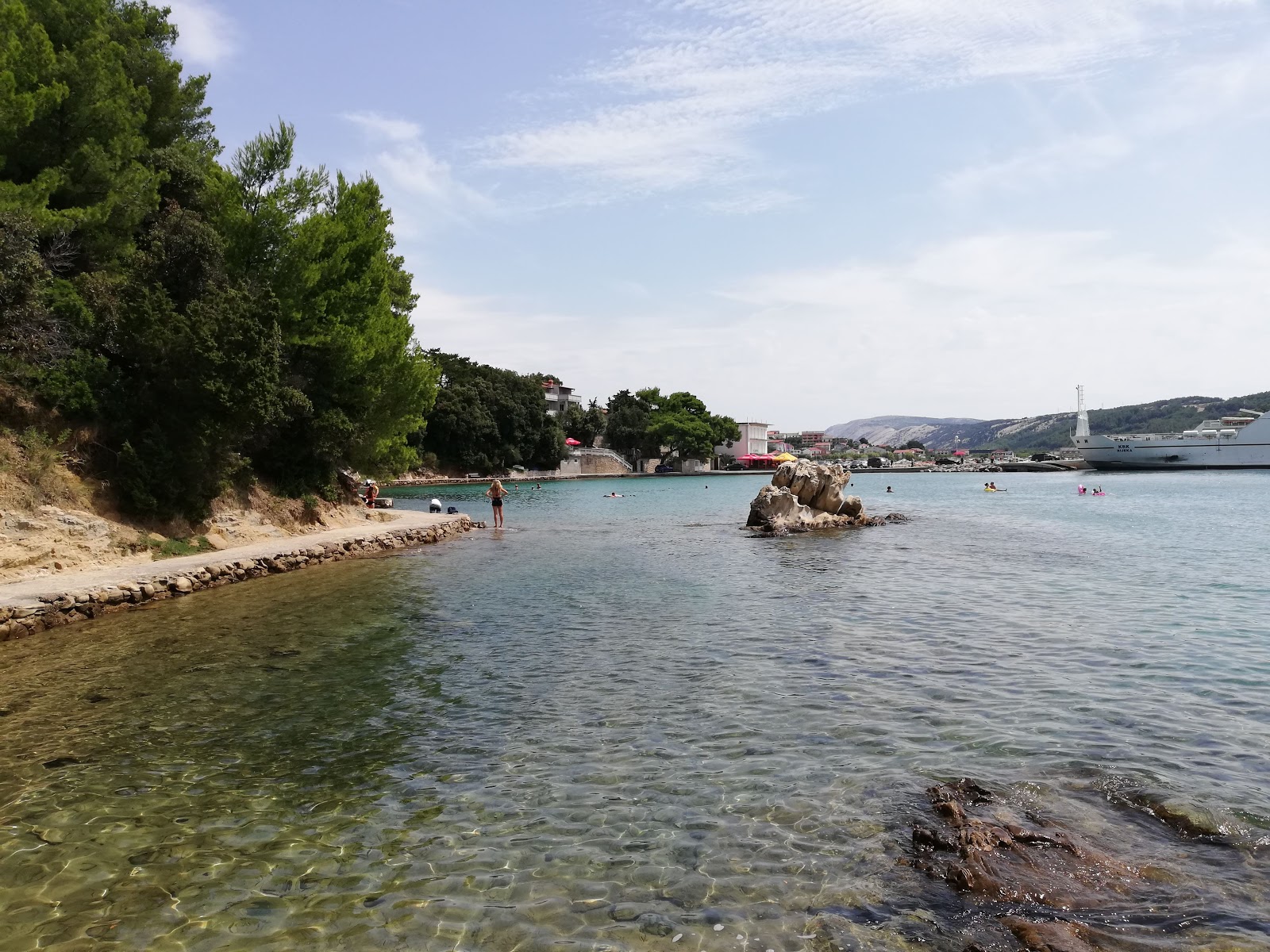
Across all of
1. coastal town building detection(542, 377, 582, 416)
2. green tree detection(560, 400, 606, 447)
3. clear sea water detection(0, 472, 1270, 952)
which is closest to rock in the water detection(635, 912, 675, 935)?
clear sea water detection(0, 472, 1270, 952)

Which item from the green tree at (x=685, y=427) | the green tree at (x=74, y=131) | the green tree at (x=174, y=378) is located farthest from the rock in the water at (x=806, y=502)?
the green tree at (x=685, y=427)

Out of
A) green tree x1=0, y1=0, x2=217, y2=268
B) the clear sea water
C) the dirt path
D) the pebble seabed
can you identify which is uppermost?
green tree x1=0, y1=0, x2=217, y2=268

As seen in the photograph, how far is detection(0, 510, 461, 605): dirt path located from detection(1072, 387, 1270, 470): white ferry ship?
138 meters

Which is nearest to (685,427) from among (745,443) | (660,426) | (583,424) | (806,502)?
(660,426)

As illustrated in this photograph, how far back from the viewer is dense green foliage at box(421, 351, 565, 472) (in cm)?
9275

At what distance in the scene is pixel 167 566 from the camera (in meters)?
19.9

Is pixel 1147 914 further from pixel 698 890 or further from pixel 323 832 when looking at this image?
pixel 323 832

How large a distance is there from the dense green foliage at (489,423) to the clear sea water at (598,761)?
7531 cm

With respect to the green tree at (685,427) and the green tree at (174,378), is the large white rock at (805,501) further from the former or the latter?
the green tree at (685,427)

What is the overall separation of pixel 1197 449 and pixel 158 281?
505 feet

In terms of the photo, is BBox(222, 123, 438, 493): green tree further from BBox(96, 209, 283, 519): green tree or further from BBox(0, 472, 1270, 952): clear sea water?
BBox(0, 472, 1270, 952): clear sea water

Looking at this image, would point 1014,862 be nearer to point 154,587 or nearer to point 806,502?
point 154,587

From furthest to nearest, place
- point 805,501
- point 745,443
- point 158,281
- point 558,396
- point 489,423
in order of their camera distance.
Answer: point 745,443 → point 558,396 → point 489,423 → point 805,501 → point 158,281

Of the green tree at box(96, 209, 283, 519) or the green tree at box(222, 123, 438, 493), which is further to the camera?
the green tree at box(222, 123, 438, 493)
